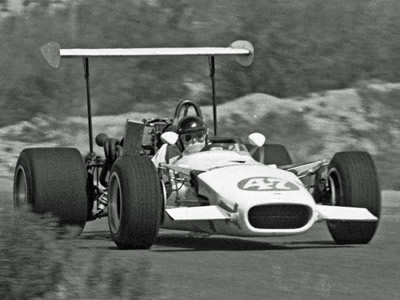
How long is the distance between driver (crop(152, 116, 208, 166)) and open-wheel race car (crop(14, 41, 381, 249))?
0.05 metres

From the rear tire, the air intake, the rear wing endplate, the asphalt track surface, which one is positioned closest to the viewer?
the asphalt track surface

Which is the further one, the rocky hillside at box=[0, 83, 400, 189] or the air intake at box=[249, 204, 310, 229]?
the rocky hillside at box=[0, 83, 400, 189]

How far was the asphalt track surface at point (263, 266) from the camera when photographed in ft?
36.9

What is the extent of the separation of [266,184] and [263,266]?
3.98ft

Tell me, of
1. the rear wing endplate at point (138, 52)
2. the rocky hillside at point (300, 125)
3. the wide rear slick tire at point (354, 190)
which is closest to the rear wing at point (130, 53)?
the rear wing endplate at point (138, 52)

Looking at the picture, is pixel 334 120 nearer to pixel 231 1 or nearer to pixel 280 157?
pixel 231 1

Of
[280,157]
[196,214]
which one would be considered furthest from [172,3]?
[196,214]

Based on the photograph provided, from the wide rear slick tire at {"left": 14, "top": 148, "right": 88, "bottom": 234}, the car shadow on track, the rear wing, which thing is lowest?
the car shadow on track

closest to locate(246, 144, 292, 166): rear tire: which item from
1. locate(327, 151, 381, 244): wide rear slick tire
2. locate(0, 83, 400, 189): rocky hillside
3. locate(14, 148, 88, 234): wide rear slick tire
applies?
locate(327, 151, 381, 244): wide rear slick tire

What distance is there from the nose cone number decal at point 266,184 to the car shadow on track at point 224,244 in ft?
3.23

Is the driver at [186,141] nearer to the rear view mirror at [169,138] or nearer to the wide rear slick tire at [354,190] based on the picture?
the rear view mirror at [169,138]

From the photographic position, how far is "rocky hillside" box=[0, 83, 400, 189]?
29.6m

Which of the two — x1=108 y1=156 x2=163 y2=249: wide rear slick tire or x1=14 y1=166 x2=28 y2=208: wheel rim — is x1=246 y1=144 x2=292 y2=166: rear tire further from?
x1=108 y1=156 x2=163 y2=249: wide rear slick tire

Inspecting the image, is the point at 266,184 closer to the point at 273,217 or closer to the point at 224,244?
the point at 273,217
